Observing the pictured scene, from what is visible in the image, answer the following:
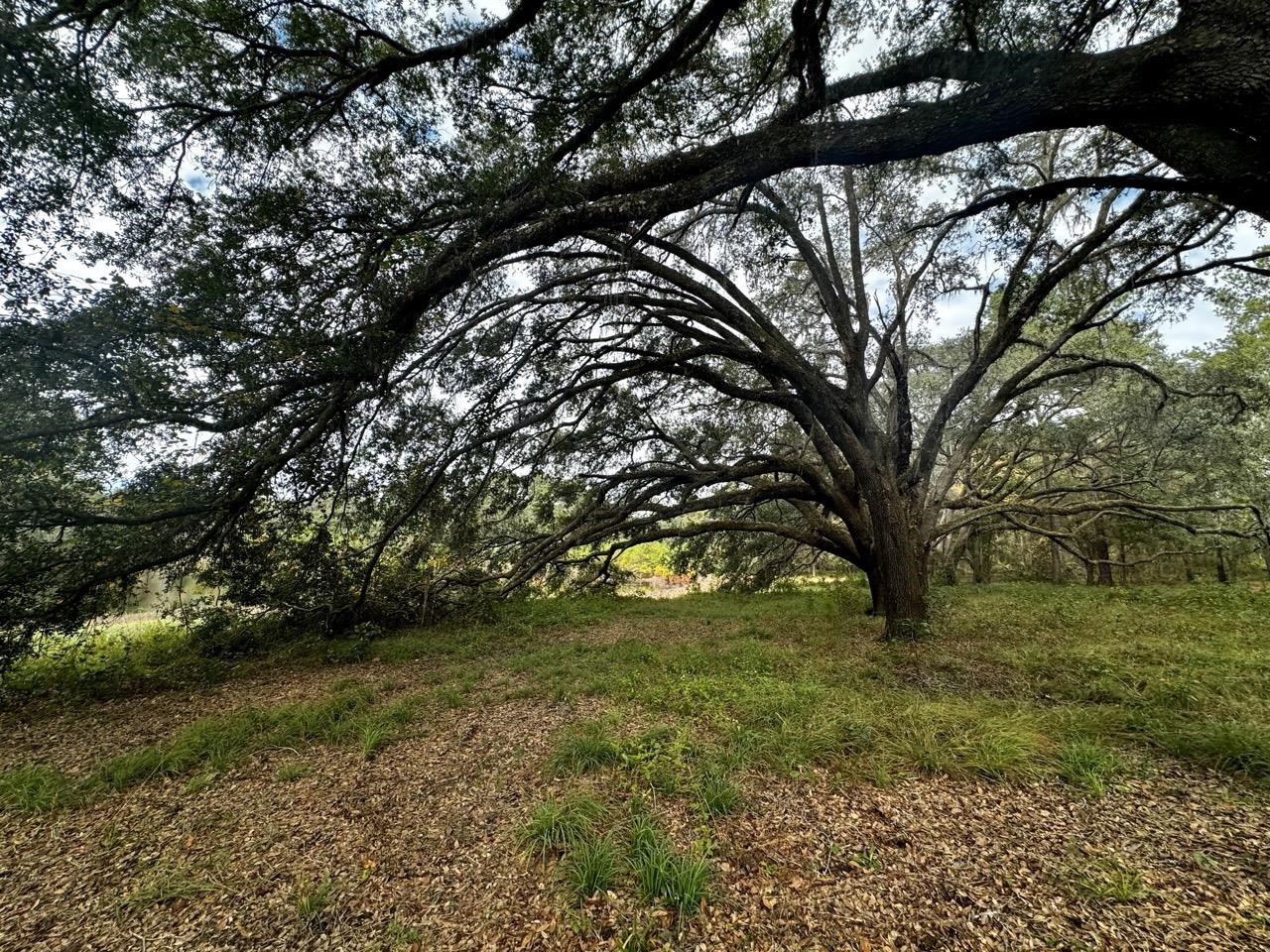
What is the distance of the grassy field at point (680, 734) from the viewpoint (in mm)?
2246


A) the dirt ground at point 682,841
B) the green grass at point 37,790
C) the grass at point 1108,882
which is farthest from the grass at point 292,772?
the grass at point 1108,882

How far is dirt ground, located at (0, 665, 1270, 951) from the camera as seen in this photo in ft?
6.26

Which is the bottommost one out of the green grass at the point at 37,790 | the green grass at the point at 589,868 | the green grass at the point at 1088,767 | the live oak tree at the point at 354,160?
the green grass at the point at 37,790

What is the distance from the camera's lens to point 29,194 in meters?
3.63

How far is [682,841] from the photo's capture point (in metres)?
2.43

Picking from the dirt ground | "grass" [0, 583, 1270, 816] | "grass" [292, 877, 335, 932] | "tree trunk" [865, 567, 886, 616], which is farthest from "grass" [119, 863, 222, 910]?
"tree trunk" [865, 567, 886, 616]

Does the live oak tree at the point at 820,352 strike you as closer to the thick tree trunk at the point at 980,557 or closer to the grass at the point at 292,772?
the grass at the point at 292,772

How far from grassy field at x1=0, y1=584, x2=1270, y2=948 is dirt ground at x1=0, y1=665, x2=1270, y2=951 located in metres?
0.03

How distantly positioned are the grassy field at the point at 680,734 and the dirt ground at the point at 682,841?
1.1 inches

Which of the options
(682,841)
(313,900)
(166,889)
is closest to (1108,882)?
(682,841)

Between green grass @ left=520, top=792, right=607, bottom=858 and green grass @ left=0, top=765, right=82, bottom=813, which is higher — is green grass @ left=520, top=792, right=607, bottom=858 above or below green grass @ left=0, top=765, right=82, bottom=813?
above

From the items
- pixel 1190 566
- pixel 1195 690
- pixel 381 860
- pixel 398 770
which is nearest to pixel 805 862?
pixel 381 860

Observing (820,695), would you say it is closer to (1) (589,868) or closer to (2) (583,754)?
(2) (583,754)

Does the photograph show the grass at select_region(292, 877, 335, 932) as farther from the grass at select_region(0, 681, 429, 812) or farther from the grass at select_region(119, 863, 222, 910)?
the grass at select_region(0, 681, 429, 812)
